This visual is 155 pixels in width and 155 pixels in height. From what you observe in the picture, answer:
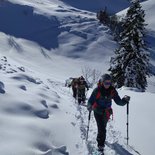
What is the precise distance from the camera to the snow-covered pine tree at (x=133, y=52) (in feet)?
111

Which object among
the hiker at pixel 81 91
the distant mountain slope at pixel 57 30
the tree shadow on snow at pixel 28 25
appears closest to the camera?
the hiker at pixel 81 91

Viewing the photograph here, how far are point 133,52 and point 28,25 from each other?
234 feet

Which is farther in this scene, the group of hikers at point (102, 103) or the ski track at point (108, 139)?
the ski track at point (108, 139)

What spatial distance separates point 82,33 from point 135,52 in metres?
69.0

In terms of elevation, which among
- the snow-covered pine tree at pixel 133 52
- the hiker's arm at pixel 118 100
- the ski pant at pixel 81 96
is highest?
the snow-covered pine tree at pixel 133 52

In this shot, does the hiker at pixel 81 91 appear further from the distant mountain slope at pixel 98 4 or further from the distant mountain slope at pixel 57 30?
the distant mountain slope at pixel 98 4

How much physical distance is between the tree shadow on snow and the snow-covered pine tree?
58.8 metres

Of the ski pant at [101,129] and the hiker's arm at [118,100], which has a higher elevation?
the hiker's arm at [118,100]

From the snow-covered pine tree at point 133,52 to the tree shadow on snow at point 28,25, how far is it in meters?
58.8

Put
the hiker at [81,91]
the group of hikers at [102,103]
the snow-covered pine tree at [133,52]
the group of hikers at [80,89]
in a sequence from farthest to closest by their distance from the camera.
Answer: the snow-covered pine tree at [133,52]
the group of hikers at [80,89]
the hiker at [81,91]
the group of hikers at [102,103]

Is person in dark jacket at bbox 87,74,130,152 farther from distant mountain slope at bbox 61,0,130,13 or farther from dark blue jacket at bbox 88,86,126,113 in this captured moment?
distant mountain slope at bbox 61,0,130,13

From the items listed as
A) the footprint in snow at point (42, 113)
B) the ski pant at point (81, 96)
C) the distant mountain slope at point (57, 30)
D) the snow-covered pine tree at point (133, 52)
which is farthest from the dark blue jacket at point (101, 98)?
the distant mountain slope at point (57, 30)

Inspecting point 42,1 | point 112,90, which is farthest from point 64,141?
point 42,1

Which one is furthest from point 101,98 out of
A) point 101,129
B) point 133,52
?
point 133,52
